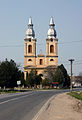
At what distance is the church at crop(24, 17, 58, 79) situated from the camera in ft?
472

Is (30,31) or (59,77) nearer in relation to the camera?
(59,77)

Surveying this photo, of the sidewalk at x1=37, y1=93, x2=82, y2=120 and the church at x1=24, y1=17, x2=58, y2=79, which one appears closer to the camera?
the sidewalk at x1=37, y1=93, x2=82, y2=120

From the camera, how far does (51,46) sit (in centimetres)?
14412

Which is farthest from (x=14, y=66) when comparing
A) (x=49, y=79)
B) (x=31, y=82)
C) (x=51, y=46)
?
(x=51, y=46)

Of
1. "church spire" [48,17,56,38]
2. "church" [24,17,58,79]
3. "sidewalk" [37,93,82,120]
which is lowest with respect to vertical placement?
"sidewalk" [37,93,82,120]

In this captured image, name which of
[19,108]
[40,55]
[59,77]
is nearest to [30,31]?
[40,55]

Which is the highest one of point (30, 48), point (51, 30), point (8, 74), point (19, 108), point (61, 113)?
point (51, 30)

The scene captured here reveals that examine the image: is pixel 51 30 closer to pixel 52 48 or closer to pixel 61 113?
pixel 52 48

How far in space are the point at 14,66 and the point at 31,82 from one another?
30.4 metres

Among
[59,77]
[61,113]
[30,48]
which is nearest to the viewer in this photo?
[61,113]

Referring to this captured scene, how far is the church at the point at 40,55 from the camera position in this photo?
144 m

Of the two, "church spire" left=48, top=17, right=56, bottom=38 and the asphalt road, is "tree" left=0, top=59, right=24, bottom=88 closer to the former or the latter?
the asphalt road

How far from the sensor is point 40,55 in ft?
486

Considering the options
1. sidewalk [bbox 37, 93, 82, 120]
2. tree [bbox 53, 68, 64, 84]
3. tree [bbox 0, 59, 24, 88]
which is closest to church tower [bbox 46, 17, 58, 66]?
tree [bbox 53, 68, 64, 84]
